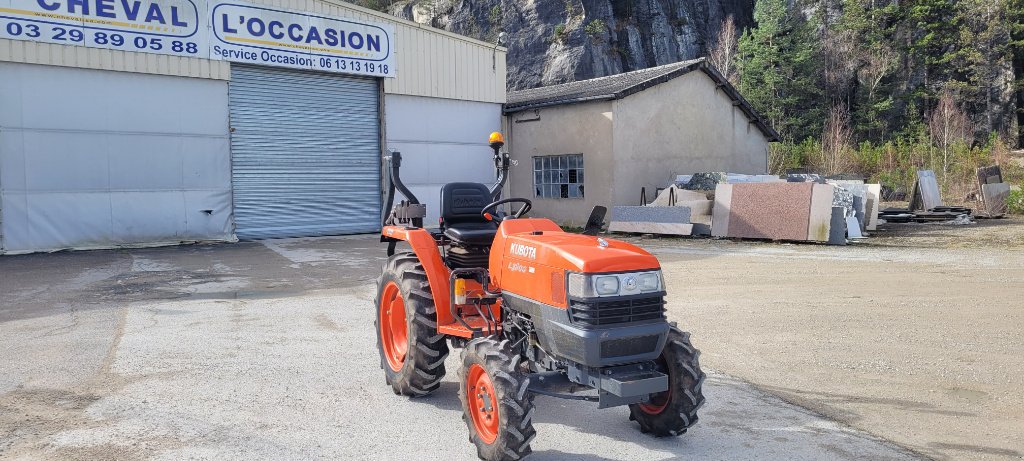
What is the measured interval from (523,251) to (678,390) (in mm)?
1092

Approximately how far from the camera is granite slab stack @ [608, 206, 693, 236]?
16.5 meters

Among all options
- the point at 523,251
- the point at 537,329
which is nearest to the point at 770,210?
the point at 523,251

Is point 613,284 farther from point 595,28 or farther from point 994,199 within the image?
point 595,28

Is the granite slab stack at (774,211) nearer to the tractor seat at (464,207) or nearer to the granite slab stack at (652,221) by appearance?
the granite slab stack at (652,221)

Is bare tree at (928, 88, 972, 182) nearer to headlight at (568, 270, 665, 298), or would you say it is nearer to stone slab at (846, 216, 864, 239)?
stone slab at (846, 216, 864, 239)

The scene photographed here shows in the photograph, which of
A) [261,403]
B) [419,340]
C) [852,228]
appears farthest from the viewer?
[852,228]

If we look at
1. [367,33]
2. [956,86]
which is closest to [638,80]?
[367,33]

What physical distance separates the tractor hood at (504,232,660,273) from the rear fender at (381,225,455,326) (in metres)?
0.70

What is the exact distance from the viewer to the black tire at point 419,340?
463 centimetres

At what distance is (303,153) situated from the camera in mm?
18094

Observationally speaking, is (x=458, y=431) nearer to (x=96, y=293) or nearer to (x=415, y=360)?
(x=415, y=360)

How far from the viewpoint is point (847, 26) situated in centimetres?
4450

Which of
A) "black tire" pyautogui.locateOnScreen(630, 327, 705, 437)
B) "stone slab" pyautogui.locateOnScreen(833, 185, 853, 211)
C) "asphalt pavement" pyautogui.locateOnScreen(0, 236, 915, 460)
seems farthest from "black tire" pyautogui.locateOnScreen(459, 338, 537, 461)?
"stone slab" pyautogui.locateOnScreen(833, 185, 853, 211)

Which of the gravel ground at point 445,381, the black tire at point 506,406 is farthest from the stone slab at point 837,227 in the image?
the black tire at point 506,406
